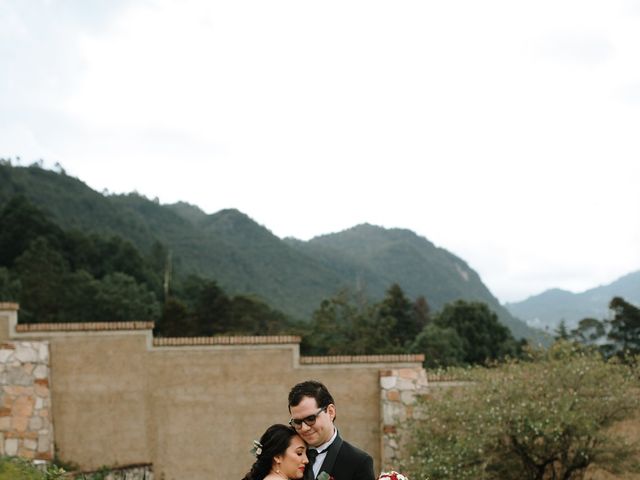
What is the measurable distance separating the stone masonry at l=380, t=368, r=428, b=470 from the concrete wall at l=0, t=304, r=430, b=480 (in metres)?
0.16

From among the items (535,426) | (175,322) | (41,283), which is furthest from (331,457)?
(41,283)

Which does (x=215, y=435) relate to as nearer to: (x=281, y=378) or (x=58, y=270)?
(x=281, y=378)

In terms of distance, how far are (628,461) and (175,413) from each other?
7839mm

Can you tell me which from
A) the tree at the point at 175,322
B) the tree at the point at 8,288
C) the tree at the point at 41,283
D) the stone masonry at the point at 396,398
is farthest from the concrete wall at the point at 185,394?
the tree at the point at 8,288

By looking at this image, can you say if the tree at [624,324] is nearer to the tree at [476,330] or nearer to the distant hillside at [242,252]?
the tree at [476,330]

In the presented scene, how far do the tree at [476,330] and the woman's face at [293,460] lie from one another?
110 ft

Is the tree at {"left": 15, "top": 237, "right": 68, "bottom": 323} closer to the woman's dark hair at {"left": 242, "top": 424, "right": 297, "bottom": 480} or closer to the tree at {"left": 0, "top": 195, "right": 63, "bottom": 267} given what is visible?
the tree at {"left": 0, "top": 195, "right": 63, "bottom": 267}

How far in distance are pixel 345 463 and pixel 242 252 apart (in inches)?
2453

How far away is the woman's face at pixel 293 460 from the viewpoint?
12.0ft

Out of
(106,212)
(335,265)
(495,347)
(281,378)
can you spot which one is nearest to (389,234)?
(335,265)

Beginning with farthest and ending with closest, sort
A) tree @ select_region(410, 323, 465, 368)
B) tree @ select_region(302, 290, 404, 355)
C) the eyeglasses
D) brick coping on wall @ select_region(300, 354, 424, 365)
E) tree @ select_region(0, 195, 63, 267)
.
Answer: tree @ select_region(0, 195, 63, 267) → tree @ select_region(302, 290, 404, 355) → tree @ select_region(410, 323, 465, 368) → brick coping on wall @ select_region(300, 354, 424, 365) → the eyeglasses

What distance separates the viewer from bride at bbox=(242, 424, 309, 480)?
3.67 metres

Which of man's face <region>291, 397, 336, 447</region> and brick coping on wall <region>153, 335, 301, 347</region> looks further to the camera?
brick coping on wall <region>153, 335, 301, 347</region>

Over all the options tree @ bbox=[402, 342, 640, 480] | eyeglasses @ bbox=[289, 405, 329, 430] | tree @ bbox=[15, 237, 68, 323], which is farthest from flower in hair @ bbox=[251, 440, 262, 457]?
tree @ bbox=[15, 237, 68, 323]
